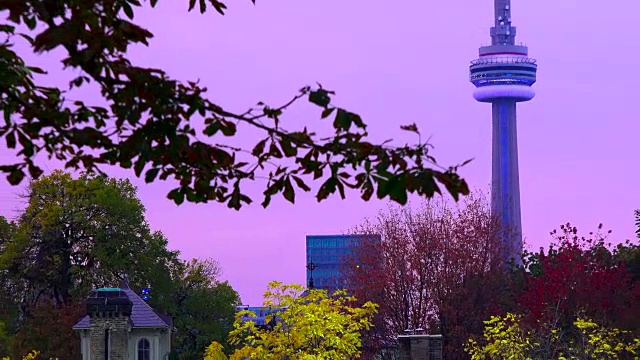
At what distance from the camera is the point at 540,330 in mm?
52156

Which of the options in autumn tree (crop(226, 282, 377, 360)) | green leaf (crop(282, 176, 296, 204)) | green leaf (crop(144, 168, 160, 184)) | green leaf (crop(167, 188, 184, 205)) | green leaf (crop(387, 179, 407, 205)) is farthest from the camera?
autumn tree (crop(226, 282, 377, 360))

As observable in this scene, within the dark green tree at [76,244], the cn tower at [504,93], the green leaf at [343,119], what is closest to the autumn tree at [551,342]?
the dark green tree at [76,244]

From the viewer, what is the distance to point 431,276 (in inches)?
2621

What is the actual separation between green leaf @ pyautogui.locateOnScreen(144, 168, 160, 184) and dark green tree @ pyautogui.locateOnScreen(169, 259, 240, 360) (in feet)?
221

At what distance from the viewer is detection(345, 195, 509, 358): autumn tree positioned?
6469 centimetres

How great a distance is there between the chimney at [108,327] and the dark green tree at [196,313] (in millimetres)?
30847

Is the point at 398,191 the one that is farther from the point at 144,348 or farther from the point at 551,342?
the point at 144,348

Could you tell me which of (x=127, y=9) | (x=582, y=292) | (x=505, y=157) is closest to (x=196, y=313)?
(x=582, y=292)

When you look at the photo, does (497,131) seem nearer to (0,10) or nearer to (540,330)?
(540,330)

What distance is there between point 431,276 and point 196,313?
66.1 feet

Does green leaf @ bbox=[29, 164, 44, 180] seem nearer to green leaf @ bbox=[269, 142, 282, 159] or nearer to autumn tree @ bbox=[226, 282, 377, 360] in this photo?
green leaf @ bbox=[269, 142, 282, 159]

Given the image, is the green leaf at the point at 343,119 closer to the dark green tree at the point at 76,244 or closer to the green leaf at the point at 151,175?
the green leaf at the point at 151,175

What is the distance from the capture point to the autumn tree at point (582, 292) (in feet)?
188

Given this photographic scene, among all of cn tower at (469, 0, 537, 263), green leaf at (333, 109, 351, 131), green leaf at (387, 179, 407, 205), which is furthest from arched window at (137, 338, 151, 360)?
cn tower at (469, 0, 537, 263)
